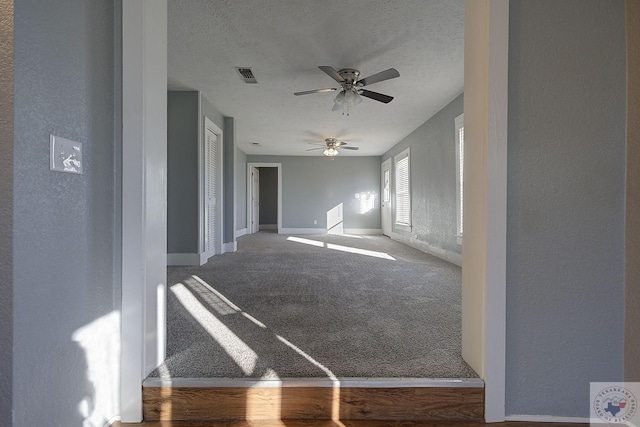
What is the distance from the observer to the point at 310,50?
3.21 metres

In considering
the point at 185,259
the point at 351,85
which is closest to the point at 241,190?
the point at 185,259

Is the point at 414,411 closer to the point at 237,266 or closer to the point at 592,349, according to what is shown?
the point at 592,349

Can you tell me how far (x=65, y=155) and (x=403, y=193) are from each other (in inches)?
277

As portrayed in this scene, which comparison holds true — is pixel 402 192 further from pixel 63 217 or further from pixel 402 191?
pixel 63 217

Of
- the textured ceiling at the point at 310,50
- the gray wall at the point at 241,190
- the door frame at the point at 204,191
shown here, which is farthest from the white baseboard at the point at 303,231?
the textured ceiling at the point at 310,50

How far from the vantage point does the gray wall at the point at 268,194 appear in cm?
1253

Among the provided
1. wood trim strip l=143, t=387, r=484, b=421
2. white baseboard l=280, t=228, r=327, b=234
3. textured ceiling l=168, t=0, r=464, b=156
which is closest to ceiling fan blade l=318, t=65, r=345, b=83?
textured ceiling l=168, t=0, r=464, b=156

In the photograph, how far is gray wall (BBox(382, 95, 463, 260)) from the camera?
4.79 metres

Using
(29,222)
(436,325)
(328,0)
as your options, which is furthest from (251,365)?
(328,0)

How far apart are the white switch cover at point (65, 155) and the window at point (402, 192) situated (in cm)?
641

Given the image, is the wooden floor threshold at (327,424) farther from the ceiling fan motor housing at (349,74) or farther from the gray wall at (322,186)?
the gray wall at (322,186)

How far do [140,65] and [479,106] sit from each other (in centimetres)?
148

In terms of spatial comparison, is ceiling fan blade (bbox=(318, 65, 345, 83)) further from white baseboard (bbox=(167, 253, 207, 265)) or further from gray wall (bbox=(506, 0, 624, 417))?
white baseboard (bbox=(167, 253, 207, 265))

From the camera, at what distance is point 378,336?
1.81 meters
